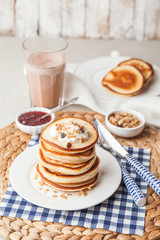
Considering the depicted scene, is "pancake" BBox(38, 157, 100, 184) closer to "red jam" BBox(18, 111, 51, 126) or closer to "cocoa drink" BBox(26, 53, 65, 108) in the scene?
"red jam" BBox(18, 111, 51, 126)

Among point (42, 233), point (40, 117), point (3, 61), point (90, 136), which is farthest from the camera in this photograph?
point (3, 61)

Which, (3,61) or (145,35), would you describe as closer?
(3,61)

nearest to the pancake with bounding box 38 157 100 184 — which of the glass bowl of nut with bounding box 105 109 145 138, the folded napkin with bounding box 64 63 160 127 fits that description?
the glass bowl of nut with bounding box 105 109 145 138

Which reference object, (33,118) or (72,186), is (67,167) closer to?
(72,186)

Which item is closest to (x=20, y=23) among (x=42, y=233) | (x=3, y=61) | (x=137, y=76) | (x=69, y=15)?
(x=69, y=15)

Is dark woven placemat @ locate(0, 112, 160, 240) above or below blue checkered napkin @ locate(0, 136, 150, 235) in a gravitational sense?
below

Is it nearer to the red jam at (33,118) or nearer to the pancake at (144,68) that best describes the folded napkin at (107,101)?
the pancake at (144,68)

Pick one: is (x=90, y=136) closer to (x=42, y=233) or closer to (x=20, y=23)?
(x=42, y=233)
